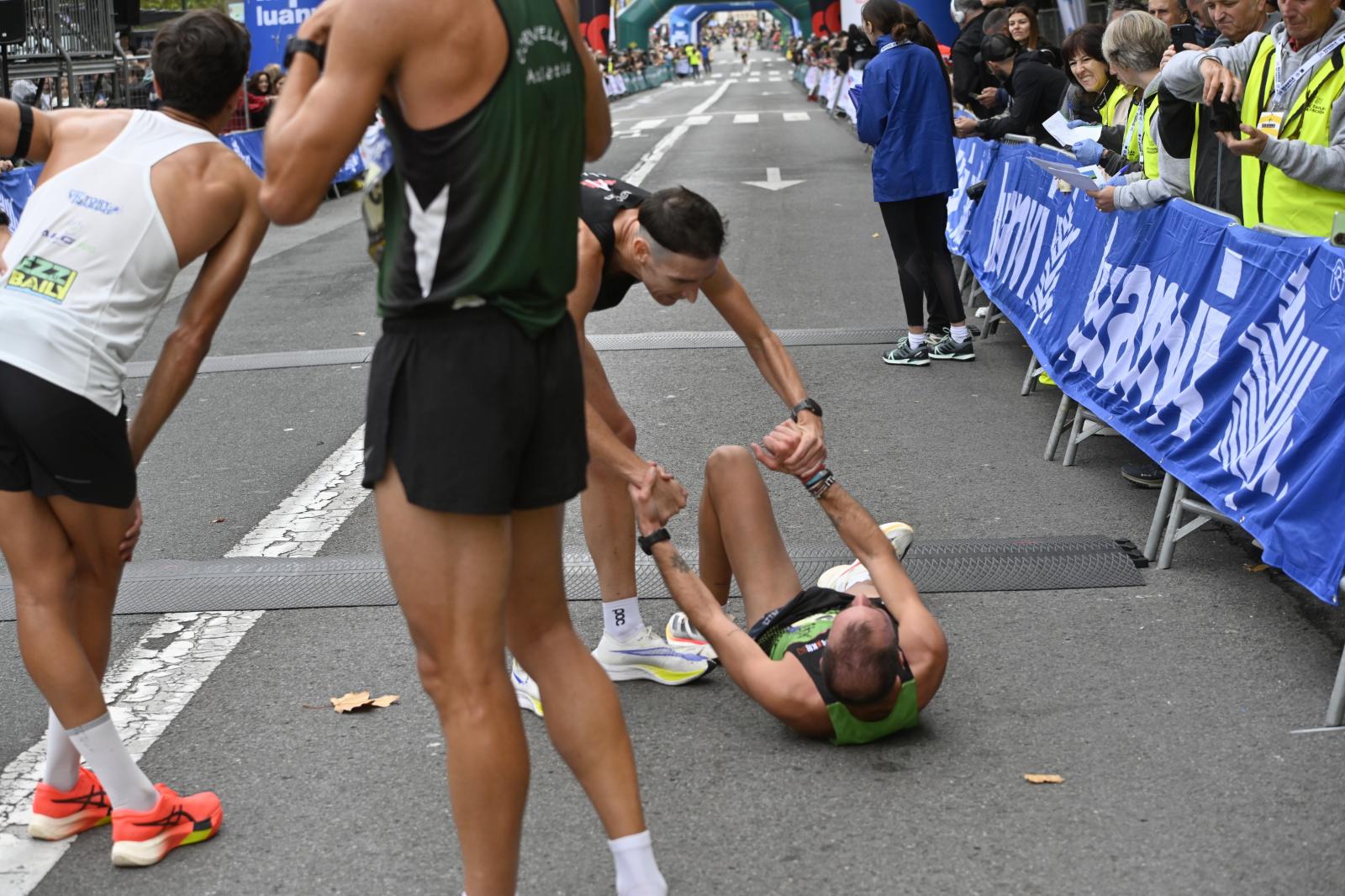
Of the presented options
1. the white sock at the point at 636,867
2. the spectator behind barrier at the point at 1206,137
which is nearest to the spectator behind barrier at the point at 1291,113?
the spectator behind barrier at the point at 1206,137

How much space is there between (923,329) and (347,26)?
7.15 metres

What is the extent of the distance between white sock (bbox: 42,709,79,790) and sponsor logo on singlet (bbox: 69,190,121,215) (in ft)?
3.82

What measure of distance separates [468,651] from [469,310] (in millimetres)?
599

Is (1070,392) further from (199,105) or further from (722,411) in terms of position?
(199,105)

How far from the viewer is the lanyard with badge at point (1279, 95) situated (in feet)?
18.5

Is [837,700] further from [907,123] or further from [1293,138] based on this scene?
[907,123]

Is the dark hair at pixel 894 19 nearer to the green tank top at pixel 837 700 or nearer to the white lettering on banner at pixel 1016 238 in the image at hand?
the white lettering on banner at pixel 1016 238

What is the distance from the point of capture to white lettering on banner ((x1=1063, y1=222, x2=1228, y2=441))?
5.56 m

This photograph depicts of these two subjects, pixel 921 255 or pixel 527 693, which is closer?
pixel 527 693

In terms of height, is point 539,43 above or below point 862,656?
above

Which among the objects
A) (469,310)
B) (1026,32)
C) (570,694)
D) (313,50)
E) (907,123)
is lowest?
(570,694)

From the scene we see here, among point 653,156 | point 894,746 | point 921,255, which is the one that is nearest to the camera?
point 894,746

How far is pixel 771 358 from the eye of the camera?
4.27 meters

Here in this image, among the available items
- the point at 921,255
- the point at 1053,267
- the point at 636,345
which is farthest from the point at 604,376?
the point at 636,345
